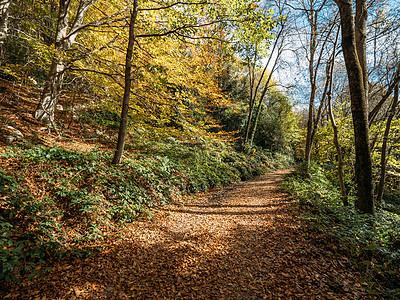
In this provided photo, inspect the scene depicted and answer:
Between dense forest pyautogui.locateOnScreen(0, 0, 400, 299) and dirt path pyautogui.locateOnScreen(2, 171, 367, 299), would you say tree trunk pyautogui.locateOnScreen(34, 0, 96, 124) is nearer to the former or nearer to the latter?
dense forest pyautogui.locateOnScreen(0, 0, 400, 299)

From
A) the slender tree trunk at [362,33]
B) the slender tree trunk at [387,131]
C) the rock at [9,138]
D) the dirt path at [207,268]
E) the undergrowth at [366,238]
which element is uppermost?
the slender tree trunk at [362,33]

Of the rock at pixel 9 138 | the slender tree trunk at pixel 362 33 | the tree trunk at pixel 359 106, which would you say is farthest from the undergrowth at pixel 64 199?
the slender tree trunk at pixel 362 33

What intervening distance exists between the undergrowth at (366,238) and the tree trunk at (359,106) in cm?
51

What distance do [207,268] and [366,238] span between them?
3.61 m

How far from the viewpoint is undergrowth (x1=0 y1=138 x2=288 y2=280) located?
9.24 ft

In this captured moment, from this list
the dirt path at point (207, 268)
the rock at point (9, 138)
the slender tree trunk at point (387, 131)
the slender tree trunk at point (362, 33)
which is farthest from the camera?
the slender tree trunk at point (387, 131)

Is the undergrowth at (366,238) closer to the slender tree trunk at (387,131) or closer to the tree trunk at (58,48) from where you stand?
the slender tree trunk at (387,131)

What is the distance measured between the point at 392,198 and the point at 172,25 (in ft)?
59.8

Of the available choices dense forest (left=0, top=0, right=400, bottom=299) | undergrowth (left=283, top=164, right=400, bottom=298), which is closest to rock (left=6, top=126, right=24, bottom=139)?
dense forest (left=0, top=0, right=400, bottom=299)

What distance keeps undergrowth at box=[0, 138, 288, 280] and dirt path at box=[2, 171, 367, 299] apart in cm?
42

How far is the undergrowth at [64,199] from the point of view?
9.24 feet

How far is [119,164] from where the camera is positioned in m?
5.80

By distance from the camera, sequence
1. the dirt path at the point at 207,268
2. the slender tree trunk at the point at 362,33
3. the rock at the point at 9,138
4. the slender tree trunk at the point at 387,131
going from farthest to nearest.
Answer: the slender tree trunk at the point at 387,131 < the slender tree trunk at the point at 362,33 < the rock at the point at 9,138 < the dirt path at the point at 207,268

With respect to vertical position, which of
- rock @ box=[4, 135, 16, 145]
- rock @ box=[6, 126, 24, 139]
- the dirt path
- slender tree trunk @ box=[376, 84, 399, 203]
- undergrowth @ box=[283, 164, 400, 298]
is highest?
slender tree trunk @ box=[376, 84, 399, 203]
